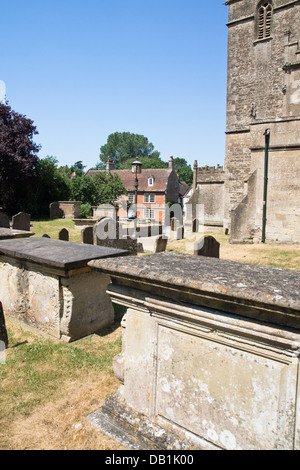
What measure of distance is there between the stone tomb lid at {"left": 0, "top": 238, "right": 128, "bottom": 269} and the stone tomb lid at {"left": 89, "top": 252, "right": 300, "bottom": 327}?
1.47m

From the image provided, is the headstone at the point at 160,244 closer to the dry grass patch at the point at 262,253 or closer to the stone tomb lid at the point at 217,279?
the dry grass patch at the point at 262,253

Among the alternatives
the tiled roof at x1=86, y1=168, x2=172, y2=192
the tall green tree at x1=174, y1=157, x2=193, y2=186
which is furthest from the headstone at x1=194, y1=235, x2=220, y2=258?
the tall green tree at x1=174, y1=157, x2=193, y2=186

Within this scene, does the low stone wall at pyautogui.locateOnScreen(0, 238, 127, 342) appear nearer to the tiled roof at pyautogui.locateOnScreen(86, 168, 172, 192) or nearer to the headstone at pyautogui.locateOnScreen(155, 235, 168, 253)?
the headstone at pyautogui.locateOnScreen(155, 235, 168, 253)

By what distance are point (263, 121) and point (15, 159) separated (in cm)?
1937

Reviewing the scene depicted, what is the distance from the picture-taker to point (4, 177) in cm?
2538

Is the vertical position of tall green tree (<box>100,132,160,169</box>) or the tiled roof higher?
tall green tree (<box>100,132,160,169</box>)

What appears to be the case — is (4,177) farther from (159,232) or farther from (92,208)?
(159,232)

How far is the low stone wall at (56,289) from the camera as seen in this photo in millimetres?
4367

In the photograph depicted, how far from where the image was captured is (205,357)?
226cm

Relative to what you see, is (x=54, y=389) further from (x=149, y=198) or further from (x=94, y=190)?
(x=149, y=198)

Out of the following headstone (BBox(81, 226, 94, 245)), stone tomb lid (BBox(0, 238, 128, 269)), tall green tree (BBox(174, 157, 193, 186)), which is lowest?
headstone (BBox(81, 226, 94, 245))

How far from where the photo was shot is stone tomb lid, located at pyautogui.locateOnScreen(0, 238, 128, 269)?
13.9 feet
